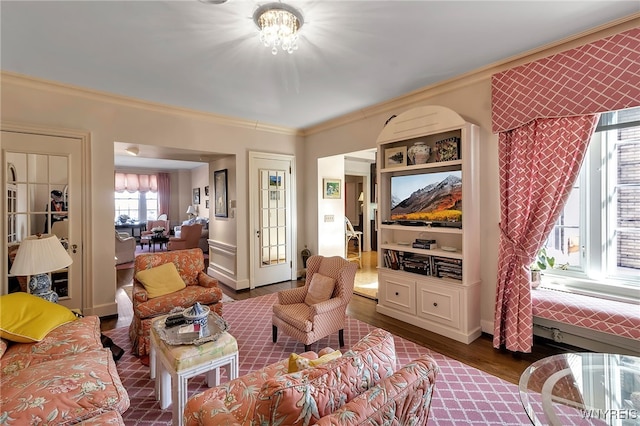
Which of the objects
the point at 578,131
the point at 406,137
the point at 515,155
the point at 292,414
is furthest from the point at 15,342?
the point at 578,131

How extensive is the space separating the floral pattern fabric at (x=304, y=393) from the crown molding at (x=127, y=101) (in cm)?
375

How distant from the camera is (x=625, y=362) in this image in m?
1.73

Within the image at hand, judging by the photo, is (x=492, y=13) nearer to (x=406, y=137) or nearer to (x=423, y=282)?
(x=406, y=137)

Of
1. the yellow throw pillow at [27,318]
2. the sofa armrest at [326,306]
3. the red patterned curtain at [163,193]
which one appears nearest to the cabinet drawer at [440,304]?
the sofa armrest at [326,306]

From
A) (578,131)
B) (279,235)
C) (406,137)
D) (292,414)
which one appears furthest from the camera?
(279,235)

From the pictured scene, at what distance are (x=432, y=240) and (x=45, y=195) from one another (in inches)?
174

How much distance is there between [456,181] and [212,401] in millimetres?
2910

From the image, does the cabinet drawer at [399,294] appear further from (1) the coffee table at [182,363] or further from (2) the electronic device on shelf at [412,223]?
(1) the coffee table at [182,363]

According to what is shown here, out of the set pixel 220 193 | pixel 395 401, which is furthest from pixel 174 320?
pixel 220 193

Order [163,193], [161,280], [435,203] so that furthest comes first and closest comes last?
[163,193]
[435,203]
[161,280]

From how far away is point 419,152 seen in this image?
3447 mm

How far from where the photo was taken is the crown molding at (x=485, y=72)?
2.29 meters

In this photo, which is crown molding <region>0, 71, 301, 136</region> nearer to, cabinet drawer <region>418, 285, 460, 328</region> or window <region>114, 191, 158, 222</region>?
cabinet drawer <region>418, 285, 460, 328</region>

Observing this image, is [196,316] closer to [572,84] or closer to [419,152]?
[419,152]
